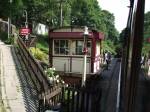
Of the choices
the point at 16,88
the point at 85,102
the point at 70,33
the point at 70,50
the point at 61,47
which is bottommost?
the point at 16,88

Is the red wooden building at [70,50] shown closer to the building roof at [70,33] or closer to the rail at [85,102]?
the building roof at [70,33]

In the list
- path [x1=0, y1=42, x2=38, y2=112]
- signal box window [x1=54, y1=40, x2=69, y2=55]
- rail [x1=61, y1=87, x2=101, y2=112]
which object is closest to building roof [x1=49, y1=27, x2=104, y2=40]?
signal box window [x1=54, y1=40, x2=69, y2=55]

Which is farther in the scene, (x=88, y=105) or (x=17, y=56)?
(x=17, y=56)

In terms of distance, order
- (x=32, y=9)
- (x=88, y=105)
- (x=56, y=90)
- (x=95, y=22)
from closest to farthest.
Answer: (x=88, y=105)
(x=56, y=90)
(x=32, y=9)
(x=95, y=22)

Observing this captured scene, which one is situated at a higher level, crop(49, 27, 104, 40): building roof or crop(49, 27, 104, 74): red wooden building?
crop(49, 27, 104, 40): building roof

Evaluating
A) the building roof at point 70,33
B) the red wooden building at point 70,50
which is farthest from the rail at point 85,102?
the building roof at point 70,33

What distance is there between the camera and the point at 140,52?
A: 239 cm

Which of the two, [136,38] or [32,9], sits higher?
[32,9]

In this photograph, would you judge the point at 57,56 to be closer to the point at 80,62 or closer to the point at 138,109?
the point at 80,62

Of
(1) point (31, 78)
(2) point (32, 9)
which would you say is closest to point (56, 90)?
(1) point (31, 78)

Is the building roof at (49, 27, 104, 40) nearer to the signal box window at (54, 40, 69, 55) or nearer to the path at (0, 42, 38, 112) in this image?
the signal box window at (54, 40, 69, 55)

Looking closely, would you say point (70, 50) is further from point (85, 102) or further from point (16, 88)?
point (85, 102)

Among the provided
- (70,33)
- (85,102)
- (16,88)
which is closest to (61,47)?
(70,33)

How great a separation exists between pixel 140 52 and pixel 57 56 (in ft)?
62.1
